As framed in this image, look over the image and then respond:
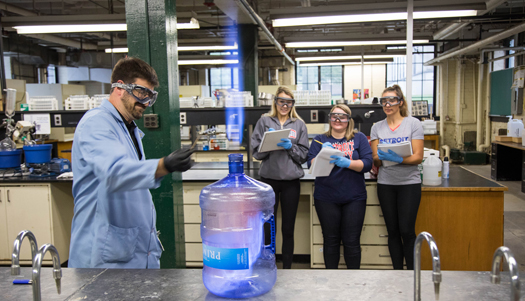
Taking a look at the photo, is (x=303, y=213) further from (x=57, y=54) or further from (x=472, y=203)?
(x=57, y=54)

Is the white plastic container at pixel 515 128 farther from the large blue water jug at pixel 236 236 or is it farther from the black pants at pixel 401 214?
the large blue water jug at pixel 236 236

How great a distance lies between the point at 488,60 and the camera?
10.5 metres

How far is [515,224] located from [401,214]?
326 centimetres

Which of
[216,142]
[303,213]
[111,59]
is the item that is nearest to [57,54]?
[111,59]

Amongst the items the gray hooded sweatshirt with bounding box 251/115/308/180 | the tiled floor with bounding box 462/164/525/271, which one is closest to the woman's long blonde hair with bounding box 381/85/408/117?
the gray hooded sweatshirt with bounding box 251/115/308/180

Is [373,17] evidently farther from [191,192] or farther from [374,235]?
[191,192]

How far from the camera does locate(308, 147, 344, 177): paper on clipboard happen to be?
Result: 288 centimetres

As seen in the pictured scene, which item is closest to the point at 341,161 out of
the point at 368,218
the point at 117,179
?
the point at 368,218

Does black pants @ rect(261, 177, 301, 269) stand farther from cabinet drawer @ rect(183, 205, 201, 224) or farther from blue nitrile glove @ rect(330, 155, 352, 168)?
cabinet drawer @ rect(183, 205, 201, 224)

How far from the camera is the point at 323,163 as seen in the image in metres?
2.95

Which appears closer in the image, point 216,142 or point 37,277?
point 37,277

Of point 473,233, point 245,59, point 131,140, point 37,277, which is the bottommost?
point 473,233

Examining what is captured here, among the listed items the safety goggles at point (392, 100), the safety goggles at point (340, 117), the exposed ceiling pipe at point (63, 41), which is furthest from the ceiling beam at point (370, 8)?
the exposed ceiling pipe at point (63, 41)

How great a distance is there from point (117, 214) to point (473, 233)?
10.3ft
